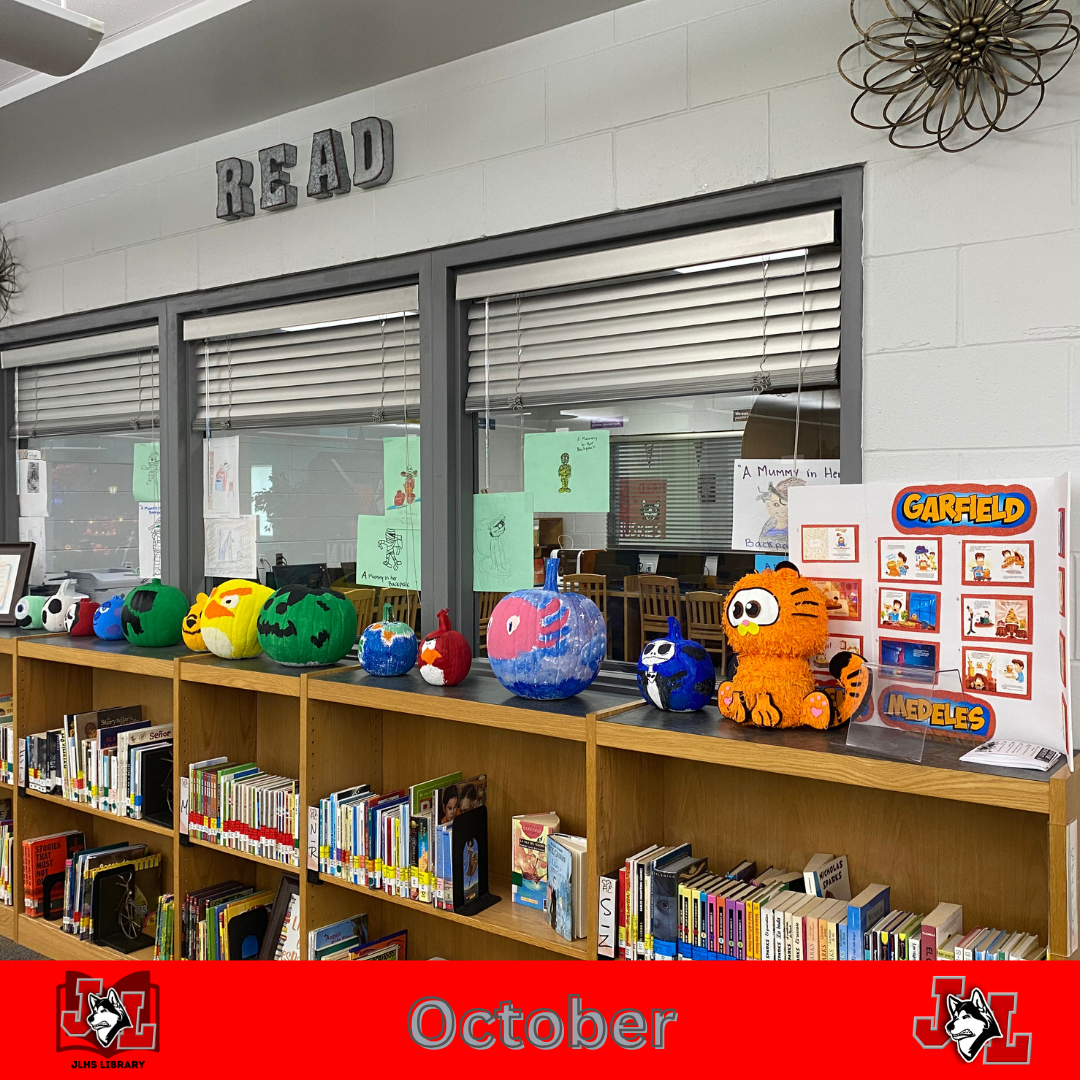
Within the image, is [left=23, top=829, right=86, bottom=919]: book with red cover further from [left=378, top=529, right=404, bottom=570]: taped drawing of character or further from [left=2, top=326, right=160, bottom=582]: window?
[left=378, top=529, right=404, bottom=570]: taped drawing of character

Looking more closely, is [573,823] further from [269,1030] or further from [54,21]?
[54,21]

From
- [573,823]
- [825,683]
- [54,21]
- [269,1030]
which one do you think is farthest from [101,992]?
[54,21]

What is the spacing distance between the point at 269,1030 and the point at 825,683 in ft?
3.77

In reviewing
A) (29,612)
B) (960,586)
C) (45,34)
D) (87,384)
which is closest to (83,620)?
(29,612)

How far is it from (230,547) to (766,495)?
5.79 feet

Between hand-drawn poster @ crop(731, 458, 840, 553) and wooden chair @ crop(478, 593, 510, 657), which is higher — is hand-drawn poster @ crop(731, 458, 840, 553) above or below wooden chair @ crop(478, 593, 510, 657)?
above

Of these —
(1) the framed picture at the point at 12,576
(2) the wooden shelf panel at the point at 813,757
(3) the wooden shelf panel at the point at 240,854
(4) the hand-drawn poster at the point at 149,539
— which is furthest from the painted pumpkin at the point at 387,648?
(1) the framed picture at the point at 12,576

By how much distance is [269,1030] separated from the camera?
176 centimetres

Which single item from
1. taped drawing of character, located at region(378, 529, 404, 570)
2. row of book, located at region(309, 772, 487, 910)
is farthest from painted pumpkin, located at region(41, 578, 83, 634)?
row of book, located at region(309, 772, 487, 910)

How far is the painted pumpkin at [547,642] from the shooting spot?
80.4 inches

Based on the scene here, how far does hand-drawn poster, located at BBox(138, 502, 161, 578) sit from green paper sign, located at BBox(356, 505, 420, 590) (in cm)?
94

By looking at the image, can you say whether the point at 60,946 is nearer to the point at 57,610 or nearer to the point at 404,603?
the point at 57,610

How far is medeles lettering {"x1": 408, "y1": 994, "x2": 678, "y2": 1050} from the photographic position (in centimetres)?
165

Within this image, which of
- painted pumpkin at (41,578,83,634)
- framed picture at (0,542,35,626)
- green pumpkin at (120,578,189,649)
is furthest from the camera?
framed picture at (0,542,35,626)
